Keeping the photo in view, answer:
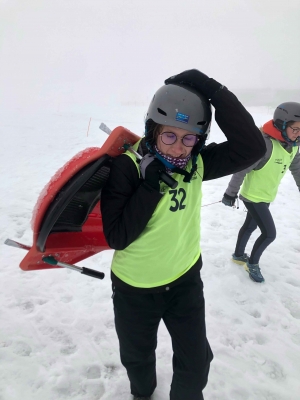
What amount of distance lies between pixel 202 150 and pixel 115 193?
81cm

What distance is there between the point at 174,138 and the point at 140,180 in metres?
0.36

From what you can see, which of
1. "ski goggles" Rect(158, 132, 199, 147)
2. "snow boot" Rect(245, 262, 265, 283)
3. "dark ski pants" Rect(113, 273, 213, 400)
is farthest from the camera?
"snow boot" Rect(245, 262, 265, 283)

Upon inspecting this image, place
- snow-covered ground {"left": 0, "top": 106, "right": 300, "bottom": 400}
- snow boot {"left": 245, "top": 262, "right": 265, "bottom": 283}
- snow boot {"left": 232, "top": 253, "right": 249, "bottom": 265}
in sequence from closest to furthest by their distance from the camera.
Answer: snow-covered ground {"left": 0, "top": 106, "right": 300, "bottom": 400}
snow boot {"left": 245, "top": 262, "right": 265, "bottom": 283}
snow boot {"left": 232, "top": 253, "right": 249, "bottom": 265}

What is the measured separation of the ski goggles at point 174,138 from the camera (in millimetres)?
1852

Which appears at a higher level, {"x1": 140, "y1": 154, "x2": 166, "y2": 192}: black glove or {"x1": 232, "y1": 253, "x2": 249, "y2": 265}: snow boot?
{"x1": 140, "y1": 154, "x2": 166, "y2": 192}: black glove

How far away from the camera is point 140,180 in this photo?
179 centimetres

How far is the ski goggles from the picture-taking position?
1.85 m

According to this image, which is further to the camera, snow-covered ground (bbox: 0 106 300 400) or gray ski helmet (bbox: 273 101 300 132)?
gray ski helmet (bbox: 273 101 300 132)

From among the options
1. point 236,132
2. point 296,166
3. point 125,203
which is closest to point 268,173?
point 296,166

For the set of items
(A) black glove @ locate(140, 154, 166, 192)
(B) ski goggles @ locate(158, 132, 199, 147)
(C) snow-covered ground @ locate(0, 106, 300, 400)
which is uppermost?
(B) ski goggles @ locate(158, 132, 199, 147)

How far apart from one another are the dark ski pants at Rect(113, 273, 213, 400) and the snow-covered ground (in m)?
0.68

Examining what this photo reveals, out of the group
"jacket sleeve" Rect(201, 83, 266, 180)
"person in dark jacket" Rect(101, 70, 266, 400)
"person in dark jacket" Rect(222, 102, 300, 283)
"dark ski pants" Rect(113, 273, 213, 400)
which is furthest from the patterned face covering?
"person in dark jacket" Rect(222, 102, 300, 283)

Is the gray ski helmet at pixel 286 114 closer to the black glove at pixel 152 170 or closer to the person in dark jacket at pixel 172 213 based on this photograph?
the person in dark jacket at pixel 172 213

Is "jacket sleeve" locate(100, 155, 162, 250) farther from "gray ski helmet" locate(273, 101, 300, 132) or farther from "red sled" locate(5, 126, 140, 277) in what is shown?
"gray ski helmet" locate(273, 101, 300, 132)
